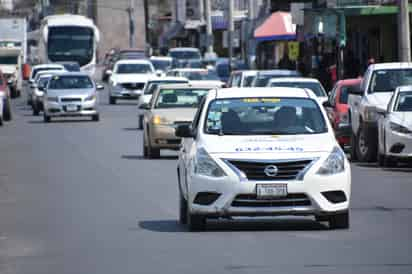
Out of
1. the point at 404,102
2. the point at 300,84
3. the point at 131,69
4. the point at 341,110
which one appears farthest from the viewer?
the point at 131,69

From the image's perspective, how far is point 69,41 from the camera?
80.3 metres

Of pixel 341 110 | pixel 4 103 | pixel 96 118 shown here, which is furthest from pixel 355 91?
pixel 4 103

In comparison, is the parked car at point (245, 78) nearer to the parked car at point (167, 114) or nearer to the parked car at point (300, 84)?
the parked car at point (300, 84)

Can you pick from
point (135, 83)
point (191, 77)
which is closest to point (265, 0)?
point (135, 83)

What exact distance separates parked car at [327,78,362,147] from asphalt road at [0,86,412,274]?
4519mm

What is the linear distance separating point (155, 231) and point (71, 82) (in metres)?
33.3

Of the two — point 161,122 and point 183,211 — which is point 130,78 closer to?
point 161,122

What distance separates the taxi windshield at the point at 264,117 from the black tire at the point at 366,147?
11672mm

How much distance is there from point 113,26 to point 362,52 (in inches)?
3812

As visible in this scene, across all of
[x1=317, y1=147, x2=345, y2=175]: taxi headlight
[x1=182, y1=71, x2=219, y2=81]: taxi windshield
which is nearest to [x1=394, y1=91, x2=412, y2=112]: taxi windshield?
[x1=317, y1=147, x2=345, y2=175]: taxi headlight

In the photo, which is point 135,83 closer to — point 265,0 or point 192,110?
point 265,0

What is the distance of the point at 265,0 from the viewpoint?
73.9 meters

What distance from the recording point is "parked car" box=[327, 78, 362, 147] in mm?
31094

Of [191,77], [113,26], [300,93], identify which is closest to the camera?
[300,93]
